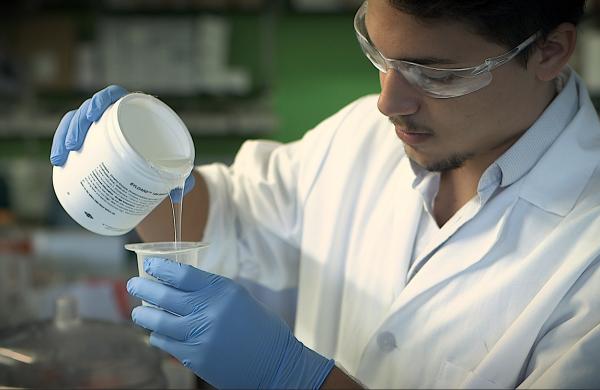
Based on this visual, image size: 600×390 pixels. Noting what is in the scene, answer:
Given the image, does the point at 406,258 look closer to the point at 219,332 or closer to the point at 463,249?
the point at 463,249

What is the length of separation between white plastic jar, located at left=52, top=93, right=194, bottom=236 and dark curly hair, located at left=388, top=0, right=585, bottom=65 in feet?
1.39

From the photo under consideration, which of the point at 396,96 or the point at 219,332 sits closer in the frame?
the point at 219,332

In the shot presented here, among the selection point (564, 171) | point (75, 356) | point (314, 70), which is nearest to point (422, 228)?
point (564, 171)

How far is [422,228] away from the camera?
1.46 metres

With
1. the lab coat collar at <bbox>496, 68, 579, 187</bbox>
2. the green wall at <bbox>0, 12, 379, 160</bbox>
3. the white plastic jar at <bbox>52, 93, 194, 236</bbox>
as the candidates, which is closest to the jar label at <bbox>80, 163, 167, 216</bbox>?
the white plastic jar at <bbox>52, 93, 194, 236</bbox>

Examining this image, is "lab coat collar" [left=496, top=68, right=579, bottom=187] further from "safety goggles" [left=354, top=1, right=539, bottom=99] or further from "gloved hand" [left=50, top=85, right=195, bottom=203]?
"gloved hand" [left=50, top=85, right=195, bottom=203]

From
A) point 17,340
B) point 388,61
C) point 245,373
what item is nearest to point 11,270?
point 17,340

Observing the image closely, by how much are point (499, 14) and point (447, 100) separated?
166 millimetres

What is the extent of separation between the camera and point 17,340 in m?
1.59

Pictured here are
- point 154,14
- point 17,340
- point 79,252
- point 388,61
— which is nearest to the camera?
point 388,61

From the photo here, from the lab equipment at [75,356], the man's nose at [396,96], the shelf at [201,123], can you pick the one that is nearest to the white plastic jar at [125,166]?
the man's nose at [396,96]

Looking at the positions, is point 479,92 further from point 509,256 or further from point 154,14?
point 154,14

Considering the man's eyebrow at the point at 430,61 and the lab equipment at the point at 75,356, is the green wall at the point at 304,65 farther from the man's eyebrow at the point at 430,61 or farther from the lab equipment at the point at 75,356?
the man's eyebrow at the point at 430,61

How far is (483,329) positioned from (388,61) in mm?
489
